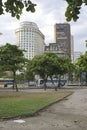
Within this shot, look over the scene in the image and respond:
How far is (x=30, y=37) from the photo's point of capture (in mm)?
109812

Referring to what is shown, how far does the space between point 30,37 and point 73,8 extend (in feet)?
341

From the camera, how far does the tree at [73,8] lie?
615 centimetres

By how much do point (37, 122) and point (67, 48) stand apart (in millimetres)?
Answer: 138778

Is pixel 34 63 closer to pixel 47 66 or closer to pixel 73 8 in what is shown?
pixel 47 66

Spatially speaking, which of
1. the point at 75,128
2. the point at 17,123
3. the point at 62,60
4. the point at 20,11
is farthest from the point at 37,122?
the point at 62,60

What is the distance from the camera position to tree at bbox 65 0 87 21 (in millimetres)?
6152

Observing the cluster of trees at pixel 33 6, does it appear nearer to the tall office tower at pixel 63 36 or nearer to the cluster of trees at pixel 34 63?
the cluster of trees at pixel 34 63

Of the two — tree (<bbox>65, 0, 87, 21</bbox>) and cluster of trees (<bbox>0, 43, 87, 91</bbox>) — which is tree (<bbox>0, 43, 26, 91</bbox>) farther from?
tree (<bbox>65, 0, 87, 21</bbox>)

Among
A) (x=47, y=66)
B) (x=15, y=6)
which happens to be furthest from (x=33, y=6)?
(x=47, y=66)

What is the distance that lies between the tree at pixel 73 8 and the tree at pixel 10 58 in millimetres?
44069

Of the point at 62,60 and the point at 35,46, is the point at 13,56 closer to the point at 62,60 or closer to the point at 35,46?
the point at 62,60

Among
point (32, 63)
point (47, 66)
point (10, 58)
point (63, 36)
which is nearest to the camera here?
point (10, 58)

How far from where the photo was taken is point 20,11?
6332 millimetres

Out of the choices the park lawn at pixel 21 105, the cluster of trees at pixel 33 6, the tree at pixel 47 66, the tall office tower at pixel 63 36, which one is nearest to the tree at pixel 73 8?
the cluster of trees at pixel 33 6
